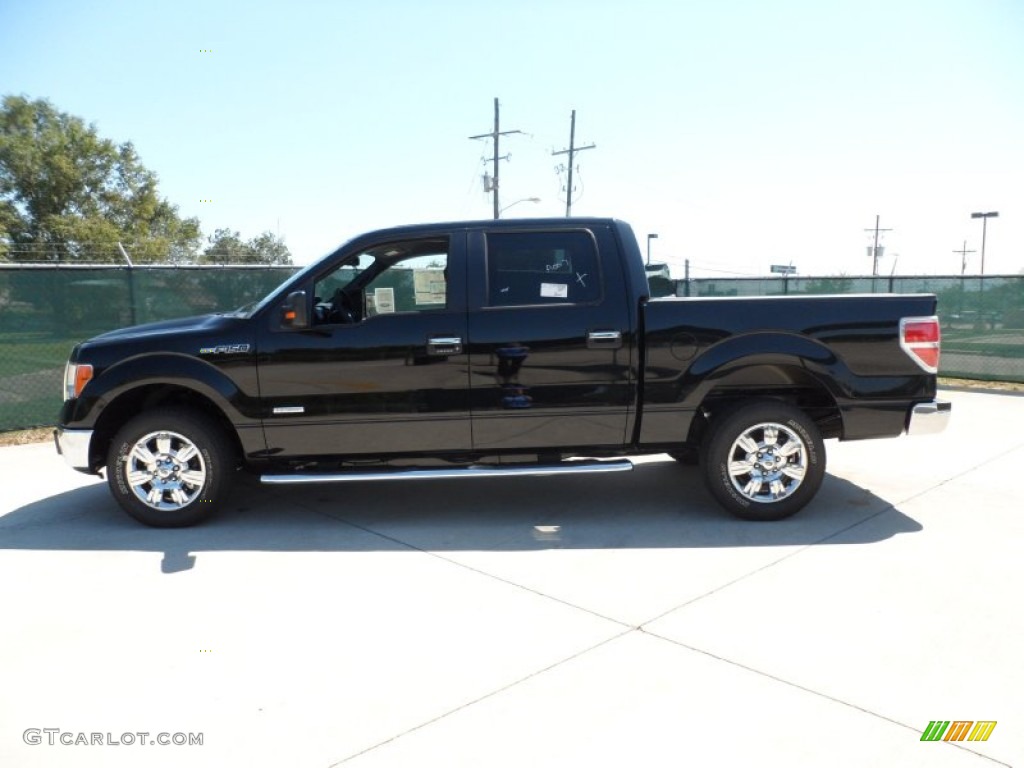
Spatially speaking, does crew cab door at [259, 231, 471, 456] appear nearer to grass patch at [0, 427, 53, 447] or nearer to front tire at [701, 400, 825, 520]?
front tire at [701, 400, 825, 520]

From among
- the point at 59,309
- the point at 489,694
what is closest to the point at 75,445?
the point at 489,694

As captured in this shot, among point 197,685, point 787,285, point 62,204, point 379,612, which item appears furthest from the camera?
point 62,204

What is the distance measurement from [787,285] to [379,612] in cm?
1270

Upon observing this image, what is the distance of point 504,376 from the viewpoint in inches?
196

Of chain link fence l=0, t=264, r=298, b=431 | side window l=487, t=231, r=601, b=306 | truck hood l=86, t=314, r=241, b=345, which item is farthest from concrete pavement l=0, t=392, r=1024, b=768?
chain link fence l=0, t=264, r=298, b=431

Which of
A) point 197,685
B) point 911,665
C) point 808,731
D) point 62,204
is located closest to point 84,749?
point 197,685

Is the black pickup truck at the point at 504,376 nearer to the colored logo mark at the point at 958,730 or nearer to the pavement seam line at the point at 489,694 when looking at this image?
the pavement seam line at the point at 489,694

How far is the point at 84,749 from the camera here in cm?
272

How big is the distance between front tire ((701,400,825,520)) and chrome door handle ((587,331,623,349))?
898 millimetres

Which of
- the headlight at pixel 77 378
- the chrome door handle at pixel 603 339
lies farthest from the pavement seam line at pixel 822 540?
the headlight at pixel 77 378

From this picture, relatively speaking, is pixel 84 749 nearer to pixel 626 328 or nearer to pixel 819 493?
pixel 626 328

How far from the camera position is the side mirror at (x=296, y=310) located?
189 inches

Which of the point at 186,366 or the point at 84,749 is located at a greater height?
the point at 186,366
